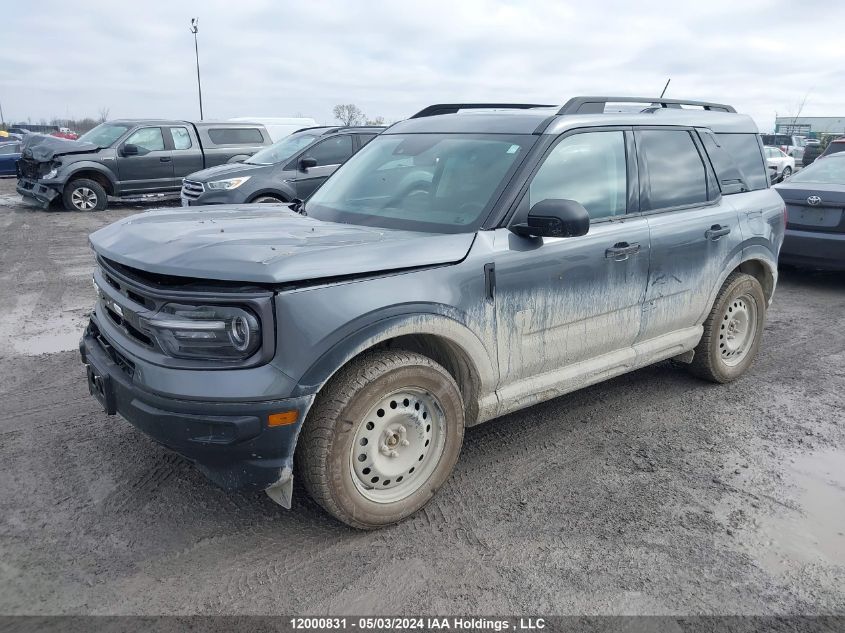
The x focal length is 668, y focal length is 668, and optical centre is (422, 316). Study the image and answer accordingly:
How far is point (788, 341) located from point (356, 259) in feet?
16.2

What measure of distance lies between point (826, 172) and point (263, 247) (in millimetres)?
8199

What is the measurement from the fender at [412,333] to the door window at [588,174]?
2.86ft

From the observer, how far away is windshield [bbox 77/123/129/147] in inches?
569

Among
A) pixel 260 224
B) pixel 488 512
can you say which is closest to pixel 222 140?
pixel 260 224

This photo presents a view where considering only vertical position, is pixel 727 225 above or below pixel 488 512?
above

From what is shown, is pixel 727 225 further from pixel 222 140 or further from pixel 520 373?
pixel 222 140

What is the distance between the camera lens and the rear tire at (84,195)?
13.9 m

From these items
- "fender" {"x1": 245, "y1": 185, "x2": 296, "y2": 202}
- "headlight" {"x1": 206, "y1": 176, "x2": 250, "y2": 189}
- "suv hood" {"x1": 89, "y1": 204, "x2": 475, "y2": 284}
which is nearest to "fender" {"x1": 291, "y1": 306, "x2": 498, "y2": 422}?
"suv hood" {"x1": 89, "y1": 204, "x2": 475, "y2": 284}

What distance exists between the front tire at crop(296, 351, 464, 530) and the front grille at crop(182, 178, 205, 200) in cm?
826

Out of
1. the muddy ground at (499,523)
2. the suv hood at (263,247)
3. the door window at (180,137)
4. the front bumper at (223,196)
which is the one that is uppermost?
the door window at (180,137)

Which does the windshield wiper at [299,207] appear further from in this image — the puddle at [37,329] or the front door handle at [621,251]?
the puddle at [37,329]

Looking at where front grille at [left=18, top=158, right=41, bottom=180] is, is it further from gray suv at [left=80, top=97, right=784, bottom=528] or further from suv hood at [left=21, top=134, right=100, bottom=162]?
gray suv at [left=80, top=97, right=784, bottom=528]

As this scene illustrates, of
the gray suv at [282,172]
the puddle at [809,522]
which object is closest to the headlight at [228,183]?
the gray suv at [282,172]

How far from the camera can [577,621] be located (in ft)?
8.46
